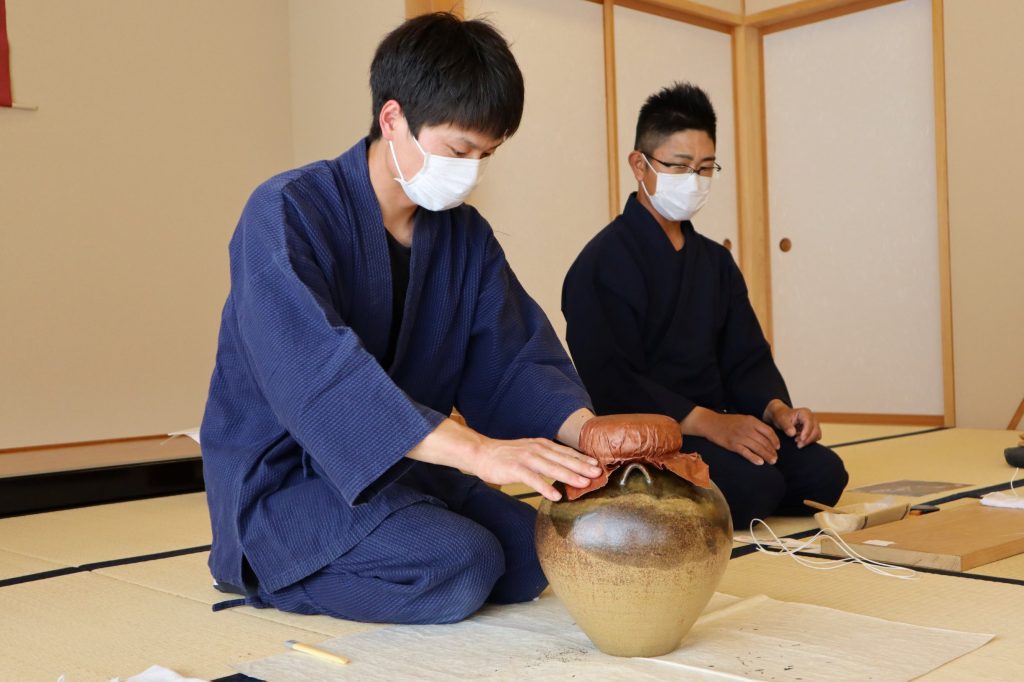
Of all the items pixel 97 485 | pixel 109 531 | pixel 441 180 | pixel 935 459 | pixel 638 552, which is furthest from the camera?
pixel 935 459

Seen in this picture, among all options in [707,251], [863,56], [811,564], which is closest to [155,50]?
[707,251]

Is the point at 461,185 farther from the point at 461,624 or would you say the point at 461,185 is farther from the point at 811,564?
the point at 811,564

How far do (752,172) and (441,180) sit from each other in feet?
16.8

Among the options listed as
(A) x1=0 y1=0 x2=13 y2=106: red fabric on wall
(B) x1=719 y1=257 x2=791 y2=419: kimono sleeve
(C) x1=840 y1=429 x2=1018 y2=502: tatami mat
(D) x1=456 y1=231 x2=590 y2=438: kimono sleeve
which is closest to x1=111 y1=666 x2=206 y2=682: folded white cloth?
(D) x1=456 y1=231 x2=590 y2=438: kimono sleeve

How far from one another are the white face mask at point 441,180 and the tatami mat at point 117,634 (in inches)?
32.9

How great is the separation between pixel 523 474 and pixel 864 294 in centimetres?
520

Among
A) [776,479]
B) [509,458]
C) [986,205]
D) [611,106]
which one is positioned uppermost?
[611,106]

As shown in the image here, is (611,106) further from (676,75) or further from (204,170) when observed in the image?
(204,170)

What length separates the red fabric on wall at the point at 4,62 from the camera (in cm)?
492

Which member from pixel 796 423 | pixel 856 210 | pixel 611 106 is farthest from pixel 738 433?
pixel 856 210

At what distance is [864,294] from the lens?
636cm

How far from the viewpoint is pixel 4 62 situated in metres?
4.93

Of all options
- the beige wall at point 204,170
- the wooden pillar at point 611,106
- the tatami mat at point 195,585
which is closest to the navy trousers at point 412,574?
the tatami mat at point 195,585

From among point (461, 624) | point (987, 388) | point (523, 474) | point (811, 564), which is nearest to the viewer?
point (523, 474)
